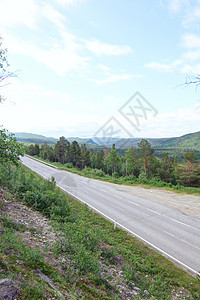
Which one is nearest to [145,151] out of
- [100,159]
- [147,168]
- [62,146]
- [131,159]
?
[147,168]

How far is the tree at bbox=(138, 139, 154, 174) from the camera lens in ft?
116

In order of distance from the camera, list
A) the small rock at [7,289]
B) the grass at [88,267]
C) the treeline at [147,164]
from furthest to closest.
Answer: the treeline at [147,164]
the grass at [88,267]
the small rock at [7,289]

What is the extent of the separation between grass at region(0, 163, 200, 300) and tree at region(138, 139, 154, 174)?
1080 inches

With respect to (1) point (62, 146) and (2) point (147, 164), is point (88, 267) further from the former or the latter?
(1) point (62, 146)

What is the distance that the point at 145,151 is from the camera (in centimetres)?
3591

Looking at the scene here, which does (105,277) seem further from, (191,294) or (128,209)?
(128,209)

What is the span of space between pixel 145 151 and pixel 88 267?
1284 inches

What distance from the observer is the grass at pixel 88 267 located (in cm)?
383

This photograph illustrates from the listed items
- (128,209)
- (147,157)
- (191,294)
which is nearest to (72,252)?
(191,294)

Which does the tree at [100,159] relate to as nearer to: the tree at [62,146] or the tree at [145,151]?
the tree at [62,146]

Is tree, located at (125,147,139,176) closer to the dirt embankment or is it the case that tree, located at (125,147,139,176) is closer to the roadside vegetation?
the roadside vegetation

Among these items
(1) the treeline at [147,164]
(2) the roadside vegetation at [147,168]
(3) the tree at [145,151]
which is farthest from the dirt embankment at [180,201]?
(3) the tree at [145,151]

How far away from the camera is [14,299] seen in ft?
9.33

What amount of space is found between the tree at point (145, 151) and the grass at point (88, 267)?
27.4 meters
